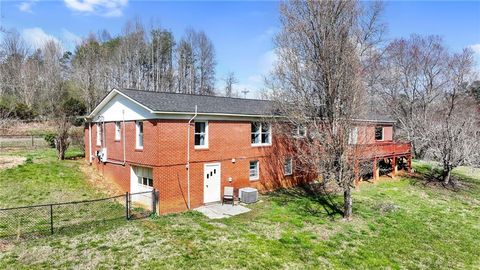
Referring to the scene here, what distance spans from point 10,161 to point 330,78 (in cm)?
1981

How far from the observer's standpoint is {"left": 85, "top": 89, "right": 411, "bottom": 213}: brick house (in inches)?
554

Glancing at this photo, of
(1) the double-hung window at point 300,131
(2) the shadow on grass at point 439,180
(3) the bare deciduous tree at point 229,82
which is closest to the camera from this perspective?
(1) the double-hung window at point 300,131

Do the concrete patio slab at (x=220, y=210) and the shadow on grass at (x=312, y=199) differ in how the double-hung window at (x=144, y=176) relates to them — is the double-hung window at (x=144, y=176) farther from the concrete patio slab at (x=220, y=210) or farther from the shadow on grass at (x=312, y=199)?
the shadow on grass at (x=312, y=199)

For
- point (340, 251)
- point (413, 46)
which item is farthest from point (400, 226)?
point (413, 46)

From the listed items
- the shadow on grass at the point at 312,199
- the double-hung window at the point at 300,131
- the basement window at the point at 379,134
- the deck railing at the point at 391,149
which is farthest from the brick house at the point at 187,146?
the basement window at the point at 379,134

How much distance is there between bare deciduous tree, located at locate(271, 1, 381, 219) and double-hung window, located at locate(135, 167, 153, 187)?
302 inches

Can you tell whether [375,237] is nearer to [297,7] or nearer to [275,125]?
[275,125]

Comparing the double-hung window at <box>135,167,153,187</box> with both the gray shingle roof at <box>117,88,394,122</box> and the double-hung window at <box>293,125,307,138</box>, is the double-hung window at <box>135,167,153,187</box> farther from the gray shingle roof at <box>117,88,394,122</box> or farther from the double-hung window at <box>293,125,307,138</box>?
the double-hung window at <box>293,125,307,138</box>

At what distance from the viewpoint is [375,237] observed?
12.1 m

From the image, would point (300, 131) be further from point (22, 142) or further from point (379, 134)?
point (22, 142)

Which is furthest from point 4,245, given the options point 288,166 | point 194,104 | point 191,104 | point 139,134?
point 288,166

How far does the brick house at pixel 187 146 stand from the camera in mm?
14062

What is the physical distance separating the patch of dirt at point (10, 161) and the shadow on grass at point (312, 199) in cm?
1573

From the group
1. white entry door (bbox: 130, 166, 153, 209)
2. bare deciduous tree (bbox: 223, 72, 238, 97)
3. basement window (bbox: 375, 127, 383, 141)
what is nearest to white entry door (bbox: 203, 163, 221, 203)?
white entry door (bbox: 130, 166, 153, 209)
